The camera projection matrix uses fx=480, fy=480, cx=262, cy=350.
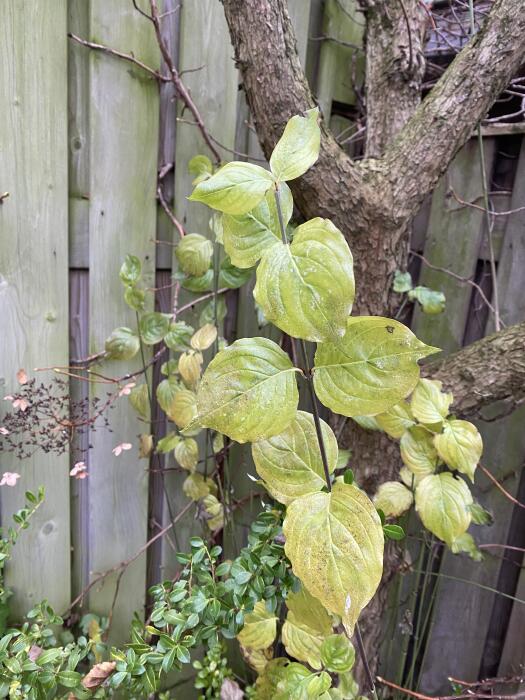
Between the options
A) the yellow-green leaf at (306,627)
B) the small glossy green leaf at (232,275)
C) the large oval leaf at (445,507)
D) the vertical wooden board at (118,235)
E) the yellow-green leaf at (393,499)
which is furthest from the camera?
the small glossy green leaf at (232,275)

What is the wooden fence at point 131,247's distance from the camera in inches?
39.5

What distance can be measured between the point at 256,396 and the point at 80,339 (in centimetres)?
78

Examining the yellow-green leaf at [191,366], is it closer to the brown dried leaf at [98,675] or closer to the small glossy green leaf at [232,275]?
the small glossy green leaf at [232,275]

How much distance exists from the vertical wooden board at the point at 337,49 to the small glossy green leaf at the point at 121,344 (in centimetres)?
79

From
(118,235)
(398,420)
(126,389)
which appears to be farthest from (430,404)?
(118,235)

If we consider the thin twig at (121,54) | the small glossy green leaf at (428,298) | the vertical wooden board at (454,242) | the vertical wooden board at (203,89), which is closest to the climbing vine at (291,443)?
the vertical wooden board at (203,89)

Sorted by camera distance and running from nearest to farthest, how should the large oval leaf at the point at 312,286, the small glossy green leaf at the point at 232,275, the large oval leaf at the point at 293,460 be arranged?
the large oval leaf at the point at 312,286, the large oval leaf at the point at 293,460, the small glossy green leaf at the point at 232,275

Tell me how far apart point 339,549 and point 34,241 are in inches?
35.2

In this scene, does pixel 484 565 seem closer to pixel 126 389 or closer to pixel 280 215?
pixel 126 389

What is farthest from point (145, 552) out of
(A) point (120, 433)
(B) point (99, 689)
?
(B) point (99, 689)

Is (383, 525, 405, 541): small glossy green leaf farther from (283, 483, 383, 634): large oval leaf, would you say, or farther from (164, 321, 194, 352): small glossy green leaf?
(164, 321, 194, 352): small glossy green leaf

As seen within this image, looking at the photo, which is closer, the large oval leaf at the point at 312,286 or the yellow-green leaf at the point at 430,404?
the large oval leaf at the point at 312,286

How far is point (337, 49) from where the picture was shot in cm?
127

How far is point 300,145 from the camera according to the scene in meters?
0.52
